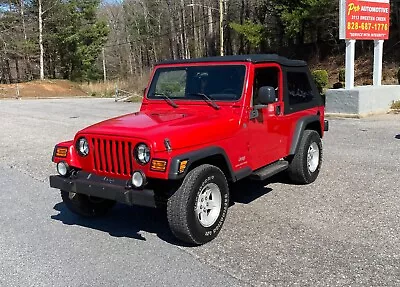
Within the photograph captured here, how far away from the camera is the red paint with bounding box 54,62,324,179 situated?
13.5 ft

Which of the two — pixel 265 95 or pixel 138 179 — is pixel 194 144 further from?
pixel 265 95

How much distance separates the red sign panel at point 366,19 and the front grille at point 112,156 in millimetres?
12001

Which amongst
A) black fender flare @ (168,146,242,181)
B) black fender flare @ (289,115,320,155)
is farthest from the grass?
Answer: black fender flare @ (168,146,242,181)

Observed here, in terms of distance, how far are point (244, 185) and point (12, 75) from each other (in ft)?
167

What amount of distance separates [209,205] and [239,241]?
473 millimetres

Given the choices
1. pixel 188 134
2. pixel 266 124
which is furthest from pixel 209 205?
pixel 266 124

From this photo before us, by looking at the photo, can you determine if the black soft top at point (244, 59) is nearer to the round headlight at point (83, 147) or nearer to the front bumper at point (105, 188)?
the round headlight at point (83, 147)

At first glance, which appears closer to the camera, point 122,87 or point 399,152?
point 399,152

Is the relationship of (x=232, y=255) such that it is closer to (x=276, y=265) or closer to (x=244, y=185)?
(x=276, y=265)

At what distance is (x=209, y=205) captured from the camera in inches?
173

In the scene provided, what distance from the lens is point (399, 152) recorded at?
27.8 feet

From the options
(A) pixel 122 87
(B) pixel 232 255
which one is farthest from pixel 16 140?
(A) pixel 122 87

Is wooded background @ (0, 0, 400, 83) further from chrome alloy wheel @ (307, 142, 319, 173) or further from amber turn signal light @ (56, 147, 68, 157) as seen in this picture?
amber turn signal light @ (56, 147, 68, 157)

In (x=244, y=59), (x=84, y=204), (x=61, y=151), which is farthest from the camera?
(x=244, y=59)
